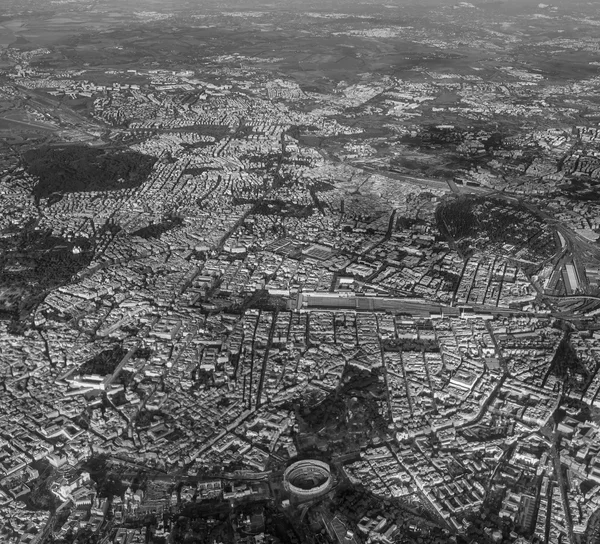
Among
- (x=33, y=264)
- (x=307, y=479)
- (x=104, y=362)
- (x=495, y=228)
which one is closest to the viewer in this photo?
(x=307, y=479)

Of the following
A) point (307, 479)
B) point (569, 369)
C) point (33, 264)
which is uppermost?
point (33, 264)

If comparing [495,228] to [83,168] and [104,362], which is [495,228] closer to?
[104,362]

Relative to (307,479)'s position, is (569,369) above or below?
below

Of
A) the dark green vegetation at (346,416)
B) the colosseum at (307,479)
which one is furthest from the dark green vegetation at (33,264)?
the colosseum at (307,479)

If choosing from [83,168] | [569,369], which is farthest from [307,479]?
[83,168]

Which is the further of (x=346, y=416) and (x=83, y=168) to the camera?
(x=83, y=168)

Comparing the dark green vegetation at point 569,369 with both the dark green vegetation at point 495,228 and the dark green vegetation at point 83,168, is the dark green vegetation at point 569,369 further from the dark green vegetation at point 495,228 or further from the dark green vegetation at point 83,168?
the dark green vegetation at point 83,168

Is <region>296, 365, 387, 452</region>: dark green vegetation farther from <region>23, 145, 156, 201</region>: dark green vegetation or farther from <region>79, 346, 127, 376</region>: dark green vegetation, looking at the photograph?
<region>23, 145, 156, 201</region>: dark green vegetation
